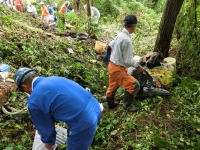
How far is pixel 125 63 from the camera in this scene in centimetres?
354

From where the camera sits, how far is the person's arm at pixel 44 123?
6.83 feet

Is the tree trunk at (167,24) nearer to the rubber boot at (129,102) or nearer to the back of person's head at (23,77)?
the rubber boot at (129,102)

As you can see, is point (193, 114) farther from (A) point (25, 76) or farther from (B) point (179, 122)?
(A) point (25, 76)

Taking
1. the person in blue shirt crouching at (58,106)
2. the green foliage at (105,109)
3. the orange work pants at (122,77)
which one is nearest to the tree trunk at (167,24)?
the green foliage at (105,109)

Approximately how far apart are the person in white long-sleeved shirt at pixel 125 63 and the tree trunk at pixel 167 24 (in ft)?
7.01

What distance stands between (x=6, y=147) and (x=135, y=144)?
1930mm

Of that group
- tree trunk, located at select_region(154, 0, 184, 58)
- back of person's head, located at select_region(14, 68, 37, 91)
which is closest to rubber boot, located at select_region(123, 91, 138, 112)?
back of person's head, located at select_region(14, 68, 37, 91)

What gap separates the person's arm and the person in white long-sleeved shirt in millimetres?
1773

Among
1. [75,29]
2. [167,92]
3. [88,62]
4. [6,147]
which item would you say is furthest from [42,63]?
[75,29]

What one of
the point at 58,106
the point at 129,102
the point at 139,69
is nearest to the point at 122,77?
the point at 139,69

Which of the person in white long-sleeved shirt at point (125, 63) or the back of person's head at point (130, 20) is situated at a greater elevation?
the back of person's head at point (130, 20)

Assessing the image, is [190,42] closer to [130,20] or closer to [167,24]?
[167,24]

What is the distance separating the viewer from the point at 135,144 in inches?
125

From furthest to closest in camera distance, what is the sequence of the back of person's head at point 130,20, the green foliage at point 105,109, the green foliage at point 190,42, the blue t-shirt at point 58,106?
the green foliage at point 190,42 → the back of person's head at point 130,20 → the green foliage at point 105,109 → the blue t-shirt at point 58,106
